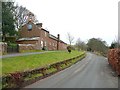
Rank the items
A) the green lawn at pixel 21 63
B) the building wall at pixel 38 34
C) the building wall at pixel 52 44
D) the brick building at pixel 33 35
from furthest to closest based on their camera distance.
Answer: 1. the building wall at pixel 52 44
2. the building wall at pixel 38 34
3. the brick building at pixel 33 35
4. the green lawn at pixel 21 63

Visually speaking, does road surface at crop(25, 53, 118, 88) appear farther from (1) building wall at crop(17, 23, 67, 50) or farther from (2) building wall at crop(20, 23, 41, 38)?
(2) building wall at crop(20, 23, 41, 38)

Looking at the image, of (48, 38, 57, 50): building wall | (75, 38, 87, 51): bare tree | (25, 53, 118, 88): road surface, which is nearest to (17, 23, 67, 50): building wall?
(48, 38, 57, 50): building wall

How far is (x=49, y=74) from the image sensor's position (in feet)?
89.6

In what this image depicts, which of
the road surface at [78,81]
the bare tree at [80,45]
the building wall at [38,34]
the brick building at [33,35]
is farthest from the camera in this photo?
the bare tree at [80,45]

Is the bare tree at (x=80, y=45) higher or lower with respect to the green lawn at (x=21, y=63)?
higher

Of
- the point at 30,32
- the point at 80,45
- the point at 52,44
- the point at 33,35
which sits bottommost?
the point at 52,44

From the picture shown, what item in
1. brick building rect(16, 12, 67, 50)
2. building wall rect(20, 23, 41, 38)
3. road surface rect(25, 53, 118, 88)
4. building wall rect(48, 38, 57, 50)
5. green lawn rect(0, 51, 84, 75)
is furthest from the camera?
building wall rect(48, 38, 57, 50)

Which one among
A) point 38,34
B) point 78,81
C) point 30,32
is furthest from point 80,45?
point 78,81

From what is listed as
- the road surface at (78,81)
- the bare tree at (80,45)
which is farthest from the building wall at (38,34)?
the bare tree at (80,45)

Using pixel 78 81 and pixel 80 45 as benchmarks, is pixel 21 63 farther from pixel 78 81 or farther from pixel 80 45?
pixel 80 45

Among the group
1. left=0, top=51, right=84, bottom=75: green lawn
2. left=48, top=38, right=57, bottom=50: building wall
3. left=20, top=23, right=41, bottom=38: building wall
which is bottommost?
left=0, top=51, right=84, bottom=75: green lawn

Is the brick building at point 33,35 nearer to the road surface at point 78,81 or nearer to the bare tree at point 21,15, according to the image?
the bare tree at point 21,15

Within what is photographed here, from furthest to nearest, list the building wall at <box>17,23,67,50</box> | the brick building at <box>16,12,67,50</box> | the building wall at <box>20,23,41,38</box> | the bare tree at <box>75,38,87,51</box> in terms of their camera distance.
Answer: the bare tree at <box>75,38,87,51</box>
the building wall at <box>20,23,41,38</box>
the building wall at <box>17,23,67,50</box>
the brick building at <box>16,12,67,50</box>

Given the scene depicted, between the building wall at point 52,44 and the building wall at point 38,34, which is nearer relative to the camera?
the building wall at point 38,34
